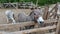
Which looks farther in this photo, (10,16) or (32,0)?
(32,0)

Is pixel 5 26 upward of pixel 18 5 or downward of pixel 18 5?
upward

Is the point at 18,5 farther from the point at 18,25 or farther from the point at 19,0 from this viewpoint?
the point at 18,25

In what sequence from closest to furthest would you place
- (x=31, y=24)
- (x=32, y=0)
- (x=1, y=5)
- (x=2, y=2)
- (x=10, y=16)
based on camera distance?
1. (x=31, y=24)
2. (x=10, y=16)
3. (x=1, y=5)
4. (x=2, y=2)
5. (x=32, y=0)

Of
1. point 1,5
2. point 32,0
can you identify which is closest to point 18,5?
point 1,5

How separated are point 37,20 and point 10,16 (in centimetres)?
154

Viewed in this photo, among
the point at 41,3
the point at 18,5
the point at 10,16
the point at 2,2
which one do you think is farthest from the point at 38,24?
the point at 41,3

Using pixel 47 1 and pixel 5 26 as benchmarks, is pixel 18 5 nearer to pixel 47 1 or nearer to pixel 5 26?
pixel 47 1

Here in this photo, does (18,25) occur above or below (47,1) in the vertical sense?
above

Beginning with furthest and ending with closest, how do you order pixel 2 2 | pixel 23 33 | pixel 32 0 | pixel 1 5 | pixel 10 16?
pixel 32 0 → pixel 2 2 → pixel 1 5 → pixel 10 16 → pixel 23 33

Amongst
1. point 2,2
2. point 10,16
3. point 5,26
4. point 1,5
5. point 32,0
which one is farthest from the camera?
point 32,0

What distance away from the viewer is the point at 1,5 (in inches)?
393

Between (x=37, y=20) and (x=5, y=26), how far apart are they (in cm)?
74

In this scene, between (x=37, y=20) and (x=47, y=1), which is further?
(x=47, y=1)

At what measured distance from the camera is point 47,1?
40.0 feet
